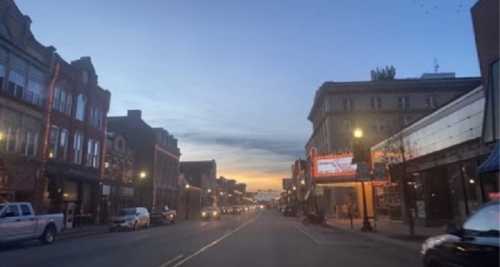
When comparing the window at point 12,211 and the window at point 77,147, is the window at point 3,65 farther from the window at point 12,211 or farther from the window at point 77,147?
the window at point 12,211

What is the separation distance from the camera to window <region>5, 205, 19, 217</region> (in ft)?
63.3

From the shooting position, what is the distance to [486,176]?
19531 mm

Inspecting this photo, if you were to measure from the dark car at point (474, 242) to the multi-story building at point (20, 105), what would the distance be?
28.4m

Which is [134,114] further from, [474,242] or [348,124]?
[474,242]

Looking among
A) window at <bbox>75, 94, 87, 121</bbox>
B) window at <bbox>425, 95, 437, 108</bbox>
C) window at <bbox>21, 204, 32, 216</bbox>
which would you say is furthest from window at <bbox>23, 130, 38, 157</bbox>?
window at <bbox>425, 95, 437, 108</bbox>

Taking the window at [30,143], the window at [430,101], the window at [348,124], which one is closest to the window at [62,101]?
the window at [30,143]

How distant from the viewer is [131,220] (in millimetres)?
34406

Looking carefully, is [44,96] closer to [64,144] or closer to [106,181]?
[64,144]

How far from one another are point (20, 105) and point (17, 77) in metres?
2.06

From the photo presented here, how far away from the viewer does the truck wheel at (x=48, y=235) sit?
2125 centimetres

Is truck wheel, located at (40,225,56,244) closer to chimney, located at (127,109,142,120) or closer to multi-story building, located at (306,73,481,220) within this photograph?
chimney, located at (127,109,142,120)

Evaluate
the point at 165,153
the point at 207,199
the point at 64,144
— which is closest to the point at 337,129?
the point at 165,153

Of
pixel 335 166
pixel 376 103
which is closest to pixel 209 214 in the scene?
pixel 335 166

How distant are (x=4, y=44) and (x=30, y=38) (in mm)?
3185
